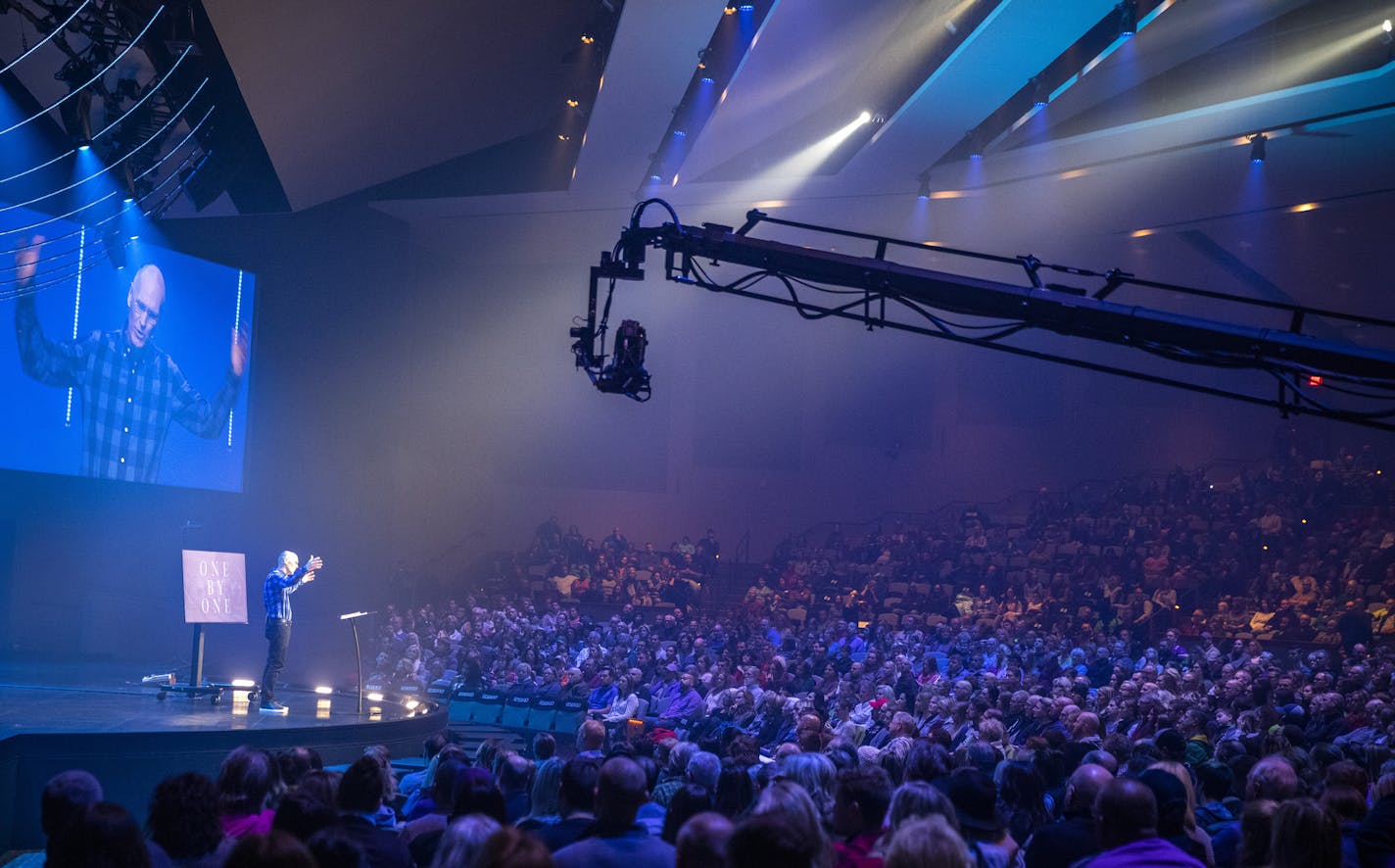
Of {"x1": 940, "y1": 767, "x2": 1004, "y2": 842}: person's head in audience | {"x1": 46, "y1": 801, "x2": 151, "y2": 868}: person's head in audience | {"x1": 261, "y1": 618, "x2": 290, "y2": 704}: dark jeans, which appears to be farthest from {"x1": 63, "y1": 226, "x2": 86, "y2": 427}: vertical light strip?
{"x1": 940, "y1": 767, "x2": 1004, "y2": 842}: person's head in audience

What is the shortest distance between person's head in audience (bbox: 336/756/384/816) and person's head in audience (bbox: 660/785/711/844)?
99 centimetres

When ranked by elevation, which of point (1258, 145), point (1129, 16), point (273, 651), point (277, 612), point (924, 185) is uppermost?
point (1129, 16)

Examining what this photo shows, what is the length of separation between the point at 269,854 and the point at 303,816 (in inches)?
50.2

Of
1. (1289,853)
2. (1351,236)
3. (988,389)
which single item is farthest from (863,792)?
(988,389)

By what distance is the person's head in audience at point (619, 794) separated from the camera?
338 centimetres

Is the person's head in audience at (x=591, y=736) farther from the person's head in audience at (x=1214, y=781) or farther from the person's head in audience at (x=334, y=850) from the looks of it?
the person's head in audience at (x=334, y=850)

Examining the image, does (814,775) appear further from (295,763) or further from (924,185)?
(924,185)

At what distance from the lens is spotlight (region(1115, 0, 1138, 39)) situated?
11670mm

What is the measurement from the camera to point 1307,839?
3186 mm

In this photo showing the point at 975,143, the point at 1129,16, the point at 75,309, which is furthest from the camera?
the point at 975,143

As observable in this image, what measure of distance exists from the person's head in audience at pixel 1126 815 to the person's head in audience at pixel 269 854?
223 cm

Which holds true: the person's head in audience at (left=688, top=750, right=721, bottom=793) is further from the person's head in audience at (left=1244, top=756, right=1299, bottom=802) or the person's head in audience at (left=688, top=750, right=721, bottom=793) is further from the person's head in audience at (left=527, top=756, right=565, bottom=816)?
the person's head in audience at (left=1244, top=756, right=1299, bottom=802)

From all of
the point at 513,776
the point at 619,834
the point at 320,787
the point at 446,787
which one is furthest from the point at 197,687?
the point at 619,834

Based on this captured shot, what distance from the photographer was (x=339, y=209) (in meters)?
18.5
